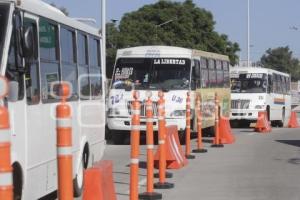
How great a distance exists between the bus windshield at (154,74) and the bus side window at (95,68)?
825 centimetres

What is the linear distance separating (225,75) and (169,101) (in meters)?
8.43

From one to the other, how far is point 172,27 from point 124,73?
41.6 m

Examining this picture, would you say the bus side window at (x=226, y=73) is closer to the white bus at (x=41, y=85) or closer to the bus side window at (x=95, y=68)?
the bus side window at (x=95, y=68)

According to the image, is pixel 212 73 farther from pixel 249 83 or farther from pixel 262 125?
pixel 249 83

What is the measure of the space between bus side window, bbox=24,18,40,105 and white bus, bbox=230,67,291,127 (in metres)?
24.1

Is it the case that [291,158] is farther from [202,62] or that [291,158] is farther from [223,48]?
[223,48]

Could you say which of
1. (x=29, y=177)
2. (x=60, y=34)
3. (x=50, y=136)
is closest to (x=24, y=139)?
(x=29, y=177)

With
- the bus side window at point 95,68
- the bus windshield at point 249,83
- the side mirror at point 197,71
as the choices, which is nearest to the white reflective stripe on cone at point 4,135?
the bus side window at point 95,68

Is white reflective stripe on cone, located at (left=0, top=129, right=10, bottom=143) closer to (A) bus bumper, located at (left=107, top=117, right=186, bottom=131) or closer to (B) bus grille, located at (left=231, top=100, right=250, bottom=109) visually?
(A) bus bumper, located at (left=107, top=117, right=186, bottom=131)

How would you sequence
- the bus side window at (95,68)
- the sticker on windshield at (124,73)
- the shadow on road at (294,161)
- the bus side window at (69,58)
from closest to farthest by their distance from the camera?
the bus side window at (69,58)
the bus side window at (95,68)
the shadow on road at (294,161)
the sticker on windshield at (124,73)

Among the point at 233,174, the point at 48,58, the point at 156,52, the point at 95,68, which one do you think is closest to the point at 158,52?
the point at 156,52

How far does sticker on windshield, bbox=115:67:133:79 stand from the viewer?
69.4ft

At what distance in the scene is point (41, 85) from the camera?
8273mm

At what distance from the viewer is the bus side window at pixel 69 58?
31.4 ft
